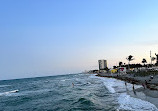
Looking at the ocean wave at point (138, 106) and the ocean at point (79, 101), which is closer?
the ocean wave at point (138, 106)

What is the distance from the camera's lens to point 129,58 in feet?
348

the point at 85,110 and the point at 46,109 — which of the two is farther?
the point at 46,109

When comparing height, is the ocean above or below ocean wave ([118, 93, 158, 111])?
below

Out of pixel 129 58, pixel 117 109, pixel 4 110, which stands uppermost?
pixel 129 58

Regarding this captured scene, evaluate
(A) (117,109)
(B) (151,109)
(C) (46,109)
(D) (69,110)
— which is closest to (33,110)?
(C) (46,109)

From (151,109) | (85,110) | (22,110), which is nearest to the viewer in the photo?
(151,109)

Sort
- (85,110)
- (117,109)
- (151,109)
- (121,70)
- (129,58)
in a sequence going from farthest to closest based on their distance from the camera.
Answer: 1. (129,58)
2. (121,70)
3. (85,110)
4. (117,109)
5. (151,109)

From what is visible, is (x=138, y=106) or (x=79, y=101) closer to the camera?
(x=138, y=106)

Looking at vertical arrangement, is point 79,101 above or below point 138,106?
below

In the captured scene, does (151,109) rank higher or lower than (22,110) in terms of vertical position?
higher

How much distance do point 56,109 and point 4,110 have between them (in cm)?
782

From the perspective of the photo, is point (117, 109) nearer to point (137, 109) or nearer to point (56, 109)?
point (137, 109)

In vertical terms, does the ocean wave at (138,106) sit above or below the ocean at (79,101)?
above

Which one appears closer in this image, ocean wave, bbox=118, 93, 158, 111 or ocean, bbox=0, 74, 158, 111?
ocean wave, bbox=118, 93, 158, 111
